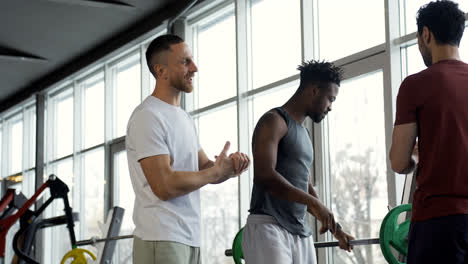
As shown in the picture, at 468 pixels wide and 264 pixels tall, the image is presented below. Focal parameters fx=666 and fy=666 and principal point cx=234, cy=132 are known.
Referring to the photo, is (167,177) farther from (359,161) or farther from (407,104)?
(359,161)

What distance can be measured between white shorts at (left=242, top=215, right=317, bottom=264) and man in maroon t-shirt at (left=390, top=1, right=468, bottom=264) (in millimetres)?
685

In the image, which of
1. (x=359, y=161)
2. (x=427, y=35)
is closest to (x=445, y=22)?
(x=427, y=35)

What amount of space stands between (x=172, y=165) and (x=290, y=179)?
622 mm

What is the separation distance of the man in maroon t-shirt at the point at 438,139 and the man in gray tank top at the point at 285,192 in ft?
1.92

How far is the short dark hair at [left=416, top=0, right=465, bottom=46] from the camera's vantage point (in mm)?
1749

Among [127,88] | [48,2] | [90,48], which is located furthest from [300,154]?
[90,48]

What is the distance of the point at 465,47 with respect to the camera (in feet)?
12.4

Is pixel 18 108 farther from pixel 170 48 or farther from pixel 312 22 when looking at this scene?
pixel 170 48

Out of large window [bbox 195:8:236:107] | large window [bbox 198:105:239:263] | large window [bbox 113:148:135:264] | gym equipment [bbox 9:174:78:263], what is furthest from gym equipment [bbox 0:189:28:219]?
large window [bbox 195:8:236:107]

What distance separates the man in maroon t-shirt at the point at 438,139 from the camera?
5.24 ft

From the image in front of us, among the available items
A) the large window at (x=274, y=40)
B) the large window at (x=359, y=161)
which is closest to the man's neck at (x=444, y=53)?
the large window at (x=359, y=161)

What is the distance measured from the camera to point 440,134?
165 cm

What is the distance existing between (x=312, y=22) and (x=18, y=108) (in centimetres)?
700

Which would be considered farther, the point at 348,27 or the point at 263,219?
the point at 348,27
